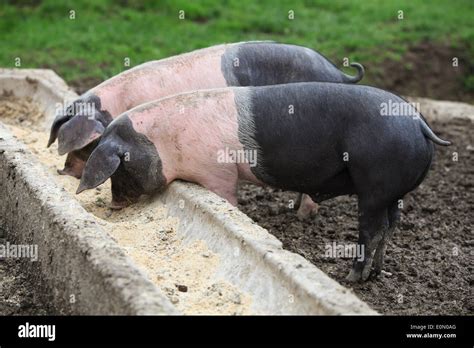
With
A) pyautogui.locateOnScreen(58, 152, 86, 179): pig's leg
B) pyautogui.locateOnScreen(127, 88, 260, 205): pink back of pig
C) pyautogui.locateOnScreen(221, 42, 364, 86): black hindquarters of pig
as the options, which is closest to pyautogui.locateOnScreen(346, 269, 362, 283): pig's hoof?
pyautogui.locateOnScreen(127, 88, 260, 205): pink back of pig

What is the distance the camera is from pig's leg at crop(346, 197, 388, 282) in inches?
224

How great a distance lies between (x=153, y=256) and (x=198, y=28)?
696 centimetres

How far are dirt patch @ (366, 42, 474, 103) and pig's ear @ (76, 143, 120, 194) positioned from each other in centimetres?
561

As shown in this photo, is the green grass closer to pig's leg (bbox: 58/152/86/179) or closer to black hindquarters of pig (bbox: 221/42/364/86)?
pig's leg (bbox: 58/152/86/179)

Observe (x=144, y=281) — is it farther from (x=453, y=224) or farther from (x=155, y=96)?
(x=453, y=224)

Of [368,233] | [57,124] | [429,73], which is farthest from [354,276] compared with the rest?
[429,73]

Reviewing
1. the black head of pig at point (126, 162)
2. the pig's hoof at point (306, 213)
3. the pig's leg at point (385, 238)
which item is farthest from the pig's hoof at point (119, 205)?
the pig's leg at point (385, 238)

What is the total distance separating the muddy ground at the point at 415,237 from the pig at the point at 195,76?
1.02 meters

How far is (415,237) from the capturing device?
22.2 feet

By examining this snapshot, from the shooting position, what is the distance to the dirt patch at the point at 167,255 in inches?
190

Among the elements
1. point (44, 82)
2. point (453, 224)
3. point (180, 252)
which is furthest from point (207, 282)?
point (44, 82)
